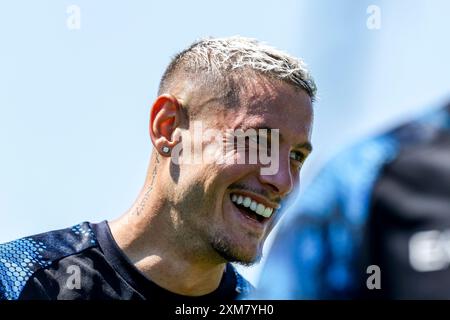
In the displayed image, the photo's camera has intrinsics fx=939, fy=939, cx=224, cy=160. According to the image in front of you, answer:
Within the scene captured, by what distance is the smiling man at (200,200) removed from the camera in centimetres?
447

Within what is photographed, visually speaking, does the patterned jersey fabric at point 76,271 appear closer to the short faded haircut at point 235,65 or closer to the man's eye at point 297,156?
the man's eye at point 297,156

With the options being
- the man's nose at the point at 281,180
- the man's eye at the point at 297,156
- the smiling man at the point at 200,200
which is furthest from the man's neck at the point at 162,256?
the man's eye at the point at 297,156

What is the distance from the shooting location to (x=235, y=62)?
15.8ft

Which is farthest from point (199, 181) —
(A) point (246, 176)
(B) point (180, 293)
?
(B) point (180, 293)

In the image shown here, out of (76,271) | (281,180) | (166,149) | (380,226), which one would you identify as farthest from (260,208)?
(380,226)

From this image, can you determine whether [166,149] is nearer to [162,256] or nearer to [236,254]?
[162,256]

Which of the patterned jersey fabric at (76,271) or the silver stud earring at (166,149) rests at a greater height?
the silver stud earring at (166,149)

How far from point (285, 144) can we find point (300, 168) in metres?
0.14

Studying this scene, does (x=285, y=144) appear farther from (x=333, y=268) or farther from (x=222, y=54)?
(x=333, y=268)

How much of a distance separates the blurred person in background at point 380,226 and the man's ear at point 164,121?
3109 millimetres

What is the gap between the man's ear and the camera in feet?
15.9

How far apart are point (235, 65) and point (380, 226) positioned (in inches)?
127

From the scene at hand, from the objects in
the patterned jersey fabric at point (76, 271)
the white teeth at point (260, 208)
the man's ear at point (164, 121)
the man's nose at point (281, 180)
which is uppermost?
the man's ear at point (164, 121)
